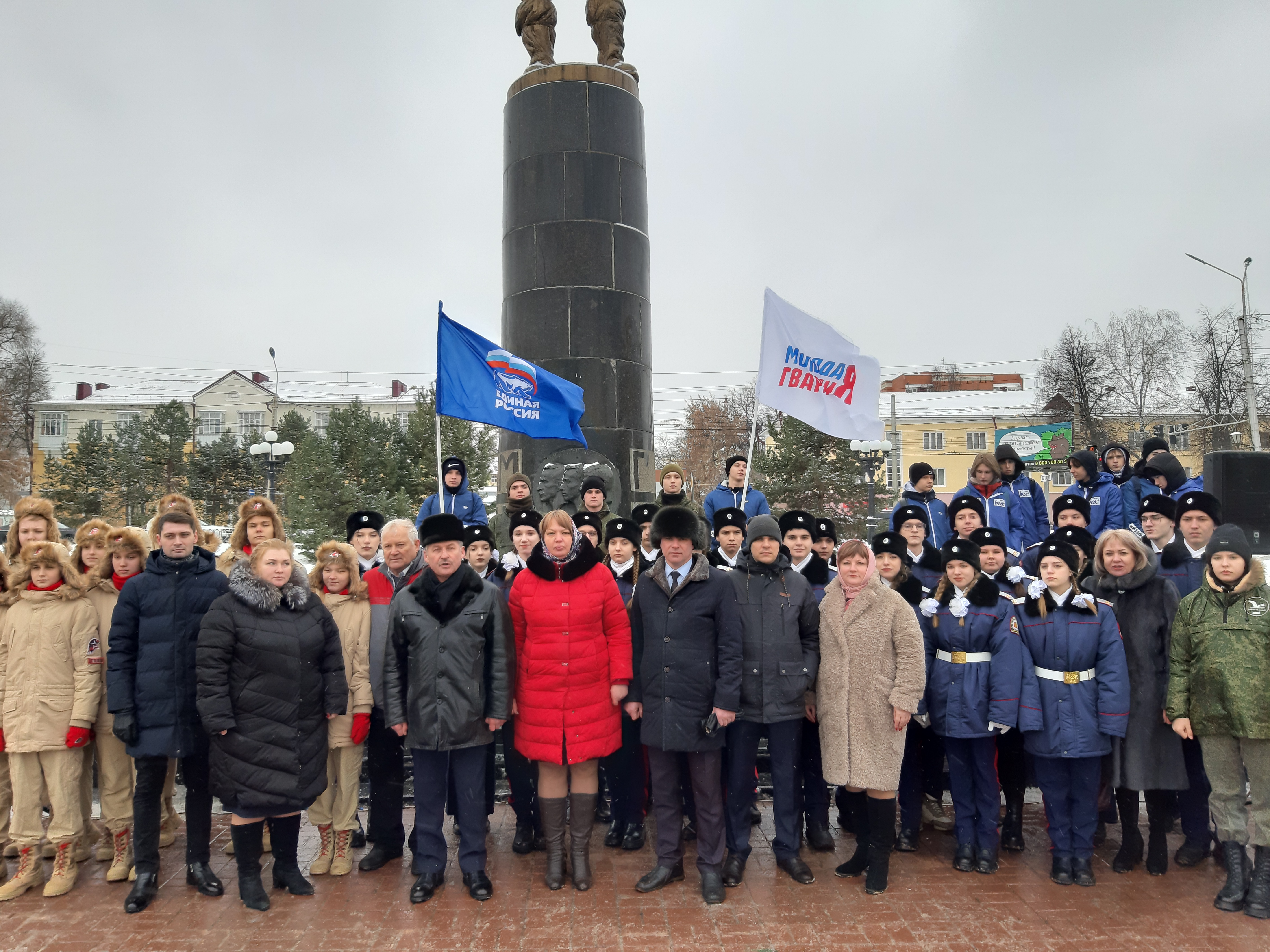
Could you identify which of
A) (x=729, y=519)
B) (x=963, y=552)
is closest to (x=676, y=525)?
(x=729, y=519)

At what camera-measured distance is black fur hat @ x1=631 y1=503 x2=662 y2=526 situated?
697 centimetres

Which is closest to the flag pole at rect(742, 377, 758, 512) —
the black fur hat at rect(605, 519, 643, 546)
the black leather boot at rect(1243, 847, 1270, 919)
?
the black fur hat at rect(605, 519, 643, 546)

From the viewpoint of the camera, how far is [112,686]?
4.37 metres

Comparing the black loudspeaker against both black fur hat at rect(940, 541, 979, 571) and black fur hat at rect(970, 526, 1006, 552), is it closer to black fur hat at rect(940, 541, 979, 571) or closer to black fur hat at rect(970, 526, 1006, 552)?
black fur hat at rect(970, 526, 1006, 552)

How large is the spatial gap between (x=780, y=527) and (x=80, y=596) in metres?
4.30

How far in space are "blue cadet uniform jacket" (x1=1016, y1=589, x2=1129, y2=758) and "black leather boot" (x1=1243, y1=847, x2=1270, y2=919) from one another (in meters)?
0.79

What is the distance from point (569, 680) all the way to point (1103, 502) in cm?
554

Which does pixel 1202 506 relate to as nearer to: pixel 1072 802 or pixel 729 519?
pixel 1072 802

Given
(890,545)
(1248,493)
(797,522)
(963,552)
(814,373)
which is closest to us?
(963,552)

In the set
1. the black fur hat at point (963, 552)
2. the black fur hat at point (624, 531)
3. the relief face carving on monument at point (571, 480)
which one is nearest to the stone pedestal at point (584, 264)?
the relief face carving on monument at point (571, 480)

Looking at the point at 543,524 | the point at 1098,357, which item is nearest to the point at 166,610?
the point at 543,524

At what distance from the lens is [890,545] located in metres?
5.20

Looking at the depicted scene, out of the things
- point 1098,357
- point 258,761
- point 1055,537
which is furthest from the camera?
point 1098,357

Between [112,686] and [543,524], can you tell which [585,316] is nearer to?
[543,524]
